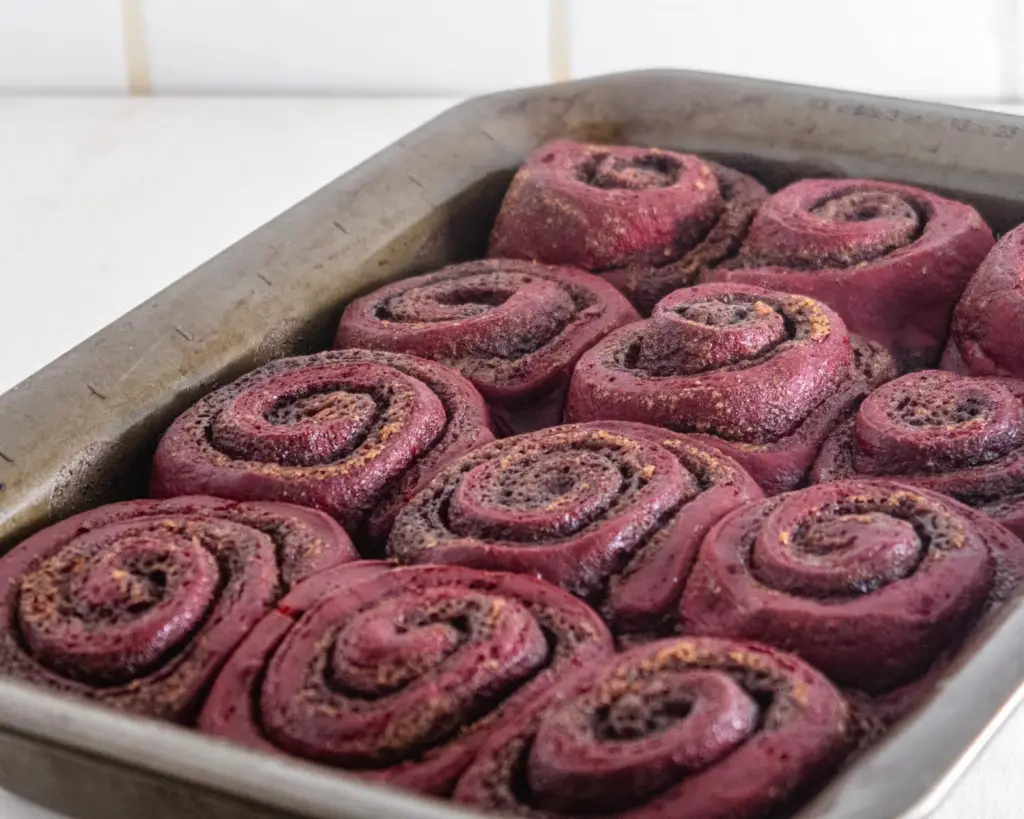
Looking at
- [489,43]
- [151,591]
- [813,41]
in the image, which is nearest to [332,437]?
[151,591]

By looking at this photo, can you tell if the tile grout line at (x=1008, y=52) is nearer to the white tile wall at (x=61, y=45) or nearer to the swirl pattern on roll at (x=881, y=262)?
the swirl pattern on roll at (x=881, y=262)

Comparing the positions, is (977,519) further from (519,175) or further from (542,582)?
(519,175)

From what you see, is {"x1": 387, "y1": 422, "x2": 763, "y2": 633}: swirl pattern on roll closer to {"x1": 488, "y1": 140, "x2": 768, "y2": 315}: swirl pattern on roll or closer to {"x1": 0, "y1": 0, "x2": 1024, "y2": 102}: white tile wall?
{"x1": 488, "y1": 140, "x2": 768, "y2": 315}: swirl pattern on roll

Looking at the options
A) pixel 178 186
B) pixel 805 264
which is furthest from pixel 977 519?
pixel 178 186

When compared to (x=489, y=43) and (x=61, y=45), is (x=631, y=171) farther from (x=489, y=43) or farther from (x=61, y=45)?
(x=61, y=45)

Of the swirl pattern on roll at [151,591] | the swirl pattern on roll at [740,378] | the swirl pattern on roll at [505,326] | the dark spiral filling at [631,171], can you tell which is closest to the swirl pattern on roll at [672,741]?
the swirl pattern on roll at [151,591]

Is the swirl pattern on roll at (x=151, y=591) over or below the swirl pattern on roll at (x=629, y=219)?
below
